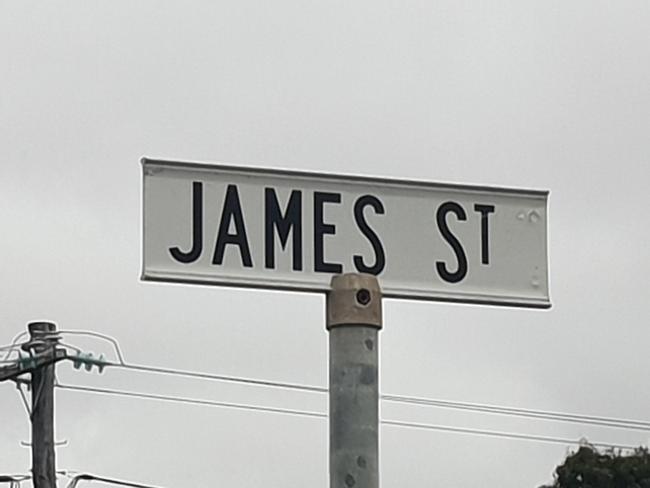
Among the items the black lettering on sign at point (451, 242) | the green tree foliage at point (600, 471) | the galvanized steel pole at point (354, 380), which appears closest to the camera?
Result: the galvanized steel pole at point (354, 380)

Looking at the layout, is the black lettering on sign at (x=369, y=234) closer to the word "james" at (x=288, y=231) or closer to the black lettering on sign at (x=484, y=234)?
the word "james" at (x=288, y=231)

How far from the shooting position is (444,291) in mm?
4484

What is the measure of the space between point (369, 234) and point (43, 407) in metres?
16.0

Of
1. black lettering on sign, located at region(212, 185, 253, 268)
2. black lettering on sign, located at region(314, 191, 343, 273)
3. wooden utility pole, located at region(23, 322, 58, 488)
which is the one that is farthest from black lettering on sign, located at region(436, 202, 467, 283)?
wooden utility pole, located at region(23, 322, 58, 488)

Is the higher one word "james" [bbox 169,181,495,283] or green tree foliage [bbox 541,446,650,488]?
word "james" [bbox 169,181,495,283]

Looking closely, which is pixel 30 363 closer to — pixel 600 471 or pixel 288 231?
pixel 288 231

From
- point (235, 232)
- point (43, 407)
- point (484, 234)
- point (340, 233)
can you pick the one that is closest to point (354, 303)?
A: point (340, 233)

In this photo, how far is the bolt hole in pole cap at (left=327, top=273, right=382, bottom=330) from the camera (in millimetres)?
4160

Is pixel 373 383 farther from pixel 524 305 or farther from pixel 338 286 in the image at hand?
pixel 524 305

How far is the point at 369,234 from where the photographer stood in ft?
14.6

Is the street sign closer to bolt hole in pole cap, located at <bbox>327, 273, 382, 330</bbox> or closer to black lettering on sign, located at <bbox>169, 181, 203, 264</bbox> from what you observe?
black lettering on sign, located at <bbox>169, 181, 203, 264</bbox>

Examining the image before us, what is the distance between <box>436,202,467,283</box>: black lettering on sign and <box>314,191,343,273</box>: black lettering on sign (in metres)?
0.28

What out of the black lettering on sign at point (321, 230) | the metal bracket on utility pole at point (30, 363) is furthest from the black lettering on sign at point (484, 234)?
the metal bracket on utility pole at point (30, 363)

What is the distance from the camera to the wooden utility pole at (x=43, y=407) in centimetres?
1964
